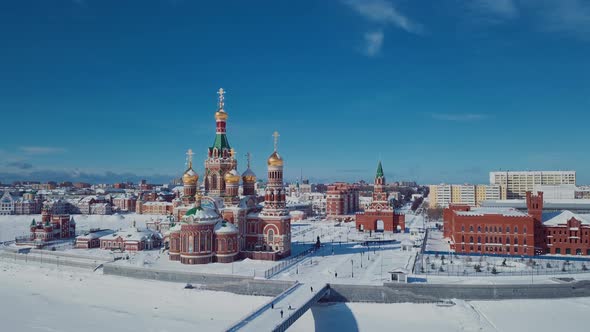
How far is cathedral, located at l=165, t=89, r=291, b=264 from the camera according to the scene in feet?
134

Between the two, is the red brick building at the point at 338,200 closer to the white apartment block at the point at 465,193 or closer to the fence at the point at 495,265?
the white apartment block at the point at 465,193

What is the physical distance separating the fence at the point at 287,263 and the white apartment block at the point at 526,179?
8800 cm

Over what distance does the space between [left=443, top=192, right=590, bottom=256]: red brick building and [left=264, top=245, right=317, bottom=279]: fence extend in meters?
14.1

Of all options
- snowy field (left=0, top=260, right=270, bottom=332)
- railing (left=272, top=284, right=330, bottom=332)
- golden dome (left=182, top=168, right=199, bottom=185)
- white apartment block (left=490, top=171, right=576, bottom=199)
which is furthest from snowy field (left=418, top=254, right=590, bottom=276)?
white apartment block (left=490, top=171, right=576, bottom=199)

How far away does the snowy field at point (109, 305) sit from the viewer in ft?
87.6

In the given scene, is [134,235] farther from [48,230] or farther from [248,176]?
[248,176]

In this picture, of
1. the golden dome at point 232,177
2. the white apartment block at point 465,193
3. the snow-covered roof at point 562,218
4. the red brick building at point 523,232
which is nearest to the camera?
the red brick building at point 523,232

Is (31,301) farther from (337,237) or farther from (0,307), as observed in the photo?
(337,237)

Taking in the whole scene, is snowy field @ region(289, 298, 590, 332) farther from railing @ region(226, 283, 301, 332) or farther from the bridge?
railing @ region(226, 283, 301, 332)

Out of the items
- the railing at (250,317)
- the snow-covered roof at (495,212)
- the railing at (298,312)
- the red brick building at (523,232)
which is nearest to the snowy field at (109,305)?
the railing at (250,317)

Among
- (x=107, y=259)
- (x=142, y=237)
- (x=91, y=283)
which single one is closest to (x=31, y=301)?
(x=91, y=283)

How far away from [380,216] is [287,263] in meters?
28.8

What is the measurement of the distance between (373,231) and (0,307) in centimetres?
4681

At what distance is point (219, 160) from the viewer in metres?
46.7
